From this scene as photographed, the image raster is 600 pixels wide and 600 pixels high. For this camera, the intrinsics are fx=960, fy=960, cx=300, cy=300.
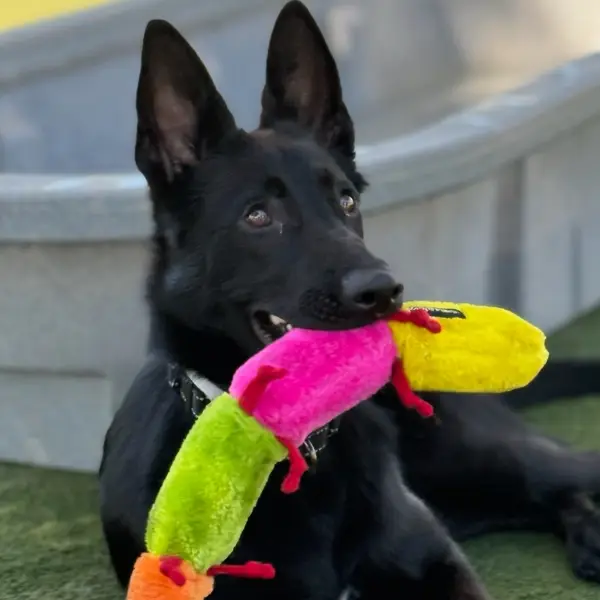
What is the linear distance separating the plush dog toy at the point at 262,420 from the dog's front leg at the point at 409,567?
0.78 ft

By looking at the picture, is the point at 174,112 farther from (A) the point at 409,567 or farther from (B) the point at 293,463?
(A) the point at 409,567

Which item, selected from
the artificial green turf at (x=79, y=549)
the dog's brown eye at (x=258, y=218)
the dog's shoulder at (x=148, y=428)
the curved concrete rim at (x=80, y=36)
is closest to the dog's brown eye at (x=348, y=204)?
the dog's brown eye at (x=258, y=218)

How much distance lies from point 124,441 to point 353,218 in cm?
48

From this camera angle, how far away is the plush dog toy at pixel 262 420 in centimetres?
97

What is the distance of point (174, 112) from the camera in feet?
4.16

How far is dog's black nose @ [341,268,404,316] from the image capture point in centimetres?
104

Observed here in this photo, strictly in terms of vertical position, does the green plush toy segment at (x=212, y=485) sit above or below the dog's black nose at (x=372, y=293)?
below

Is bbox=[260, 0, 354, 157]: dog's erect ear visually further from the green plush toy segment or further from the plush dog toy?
the green plush toy segment

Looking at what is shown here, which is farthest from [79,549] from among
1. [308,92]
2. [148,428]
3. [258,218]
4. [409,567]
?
[308,92]

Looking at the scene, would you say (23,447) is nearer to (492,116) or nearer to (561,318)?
(492,116)

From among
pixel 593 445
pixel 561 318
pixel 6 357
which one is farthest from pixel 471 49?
pixel 6 357

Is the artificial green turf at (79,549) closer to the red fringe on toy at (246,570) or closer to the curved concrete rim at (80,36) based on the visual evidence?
the red fringe on toy at (246,570)

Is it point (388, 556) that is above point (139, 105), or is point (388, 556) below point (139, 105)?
below

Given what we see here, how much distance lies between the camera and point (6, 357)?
6.06 ft
